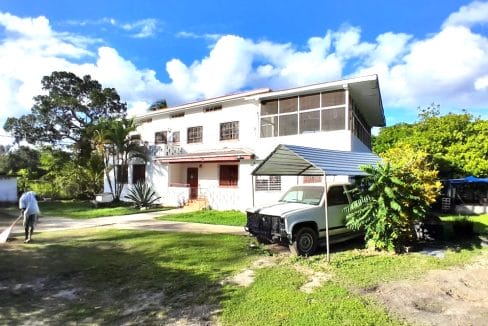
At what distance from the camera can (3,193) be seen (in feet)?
82.7

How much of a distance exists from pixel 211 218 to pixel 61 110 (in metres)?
23.0

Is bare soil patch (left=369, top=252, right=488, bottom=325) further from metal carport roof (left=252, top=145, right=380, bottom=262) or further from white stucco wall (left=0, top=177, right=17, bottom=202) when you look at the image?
white stucco wall (left=0, top=177, right=17, bottom=202)

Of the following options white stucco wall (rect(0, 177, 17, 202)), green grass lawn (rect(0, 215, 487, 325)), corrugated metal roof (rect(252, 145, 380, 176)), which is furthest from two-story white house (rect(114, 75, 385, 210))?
white stucco wall (rect(0, 177, 17, 202))

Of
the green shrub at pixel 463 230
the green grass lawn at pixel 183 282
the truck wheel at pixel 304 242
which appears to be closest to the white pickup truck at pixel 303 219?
the truck wheel at pixel 304 242

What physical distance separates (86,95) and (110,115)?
264cm

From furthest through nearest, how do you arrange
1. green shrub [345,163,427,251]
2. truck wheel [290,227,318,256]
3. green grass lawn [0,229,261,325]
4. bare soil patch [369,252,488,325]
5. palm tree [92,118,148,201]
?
palm tree [92,118,148,201] → green shrub [345,163,427,251] → truck wheel [290,227,318,256] → green grass lawn [0,229,261,325] → bare soil patch [369,252,488,325]

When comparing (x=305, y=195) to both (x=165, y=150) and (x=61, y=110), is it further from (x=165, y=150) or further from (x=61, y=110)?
(x=61, y=110)

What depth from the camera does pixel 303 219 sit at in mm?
8758

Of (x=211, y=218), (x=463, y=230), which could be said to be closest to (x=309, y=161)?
(x=463, y=230)

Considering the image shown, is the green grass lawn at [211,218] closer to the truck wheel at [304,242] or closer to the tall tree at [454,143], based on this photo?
the truck wheel at [304,242]

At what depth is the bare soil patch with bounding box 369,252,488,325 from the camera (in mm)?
5168

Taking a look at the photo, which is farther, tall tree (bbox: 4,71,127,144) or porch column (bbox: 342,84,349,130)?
tall tree (bbox: 4,71,127,144)

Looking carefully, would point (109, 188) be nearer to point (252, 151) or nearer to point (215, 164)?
point (215, 164)

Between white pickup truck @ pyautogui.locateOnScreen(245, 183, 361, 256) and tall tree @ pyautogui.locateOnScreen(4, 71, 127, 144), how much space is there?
2782cm
